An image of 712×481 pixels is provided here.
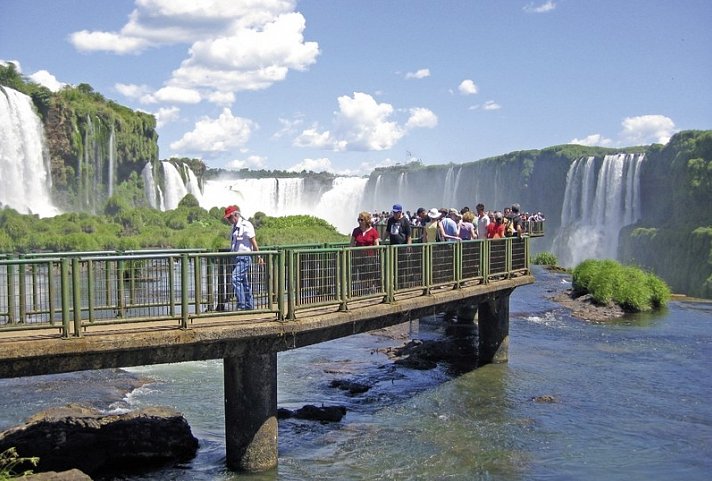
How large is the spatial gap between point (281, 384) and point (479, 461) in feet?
19.6

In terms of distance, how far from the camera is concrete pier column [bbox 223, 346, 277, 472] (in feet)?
35.1

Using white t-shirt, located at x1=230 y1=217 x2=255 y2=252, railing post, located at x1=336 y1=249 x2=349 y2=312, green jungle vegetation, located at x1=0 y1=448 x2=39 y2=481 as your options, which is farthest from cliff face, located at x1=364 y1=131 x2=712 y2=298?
green jungle vegetation, located at x1=0 y1=448 x2=39 y2=481

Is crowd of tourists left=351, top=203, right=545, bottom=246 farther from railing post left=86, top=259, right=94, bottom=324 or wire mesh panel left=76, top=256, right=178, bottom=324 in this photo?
railing post left=86, top=259, right=94, bottom=324

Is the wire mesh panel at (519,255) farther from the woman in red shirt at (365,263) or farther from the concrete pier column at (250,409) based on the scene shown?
the concrete pier column at (250,409)

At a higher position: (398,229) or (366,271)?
(398,229)

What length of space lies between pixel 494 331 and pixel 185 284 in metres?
10.7

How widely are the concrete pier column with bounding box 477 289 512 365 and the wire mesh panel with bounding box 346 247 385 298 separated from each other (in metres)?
6.25

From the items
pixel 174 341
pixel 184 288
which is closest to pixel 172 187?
pixel 184 288

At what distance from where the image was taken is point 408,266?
45.7ft

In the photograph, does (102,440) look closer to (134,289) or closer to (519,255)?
(134,289)

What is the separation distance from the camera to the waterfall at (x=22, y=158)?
62.3 metres

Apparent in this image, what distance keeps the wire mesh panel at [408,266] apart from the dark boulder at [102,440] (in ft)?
14.2

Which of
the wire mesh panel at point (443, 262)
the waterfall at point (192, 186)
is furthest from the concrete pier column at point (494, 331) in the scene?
the waterfall at point (192, 186)

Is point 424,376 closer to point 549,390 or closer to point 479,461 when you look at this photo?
point 549,390
